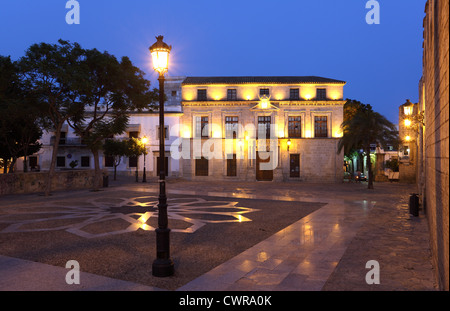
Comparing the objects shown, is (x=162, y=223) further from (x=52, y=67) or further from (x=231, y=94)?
(x=231, y=94)

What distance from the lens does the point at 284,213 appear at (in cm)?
1265

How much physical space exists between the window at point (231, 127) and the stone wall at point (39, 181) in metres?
14.7

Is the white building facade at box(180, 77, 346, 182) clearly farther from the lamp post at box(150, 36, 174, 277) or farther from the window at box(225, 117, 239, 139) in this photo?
the lamp post at box(150, 36, 174, 277)

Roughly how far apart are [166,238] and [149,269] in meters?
0.77

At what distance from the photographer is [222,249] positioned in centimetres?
738

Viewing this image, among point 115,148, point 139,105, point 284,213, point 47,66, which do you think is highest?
point 47,66

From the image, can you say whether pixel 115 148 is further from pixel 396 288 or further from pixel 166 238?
pixel 396 288

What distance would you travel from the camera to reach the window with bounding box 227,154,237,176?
1324 inches

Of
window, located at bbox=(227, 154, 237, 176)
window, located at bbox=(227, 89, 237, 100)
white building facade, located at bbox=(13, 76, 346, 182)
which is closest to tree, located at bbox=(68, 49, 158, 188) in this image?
white building facade, located at bbox=(13, 76, 346, 182)

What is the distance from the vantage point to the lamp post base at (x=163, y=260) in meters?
5.55

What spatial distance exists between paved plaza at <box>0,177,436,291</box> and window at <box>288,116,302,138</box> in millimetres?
20095

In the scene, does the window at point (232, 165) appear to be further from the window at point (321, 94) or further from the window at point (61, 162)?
the window at point (61, 162)

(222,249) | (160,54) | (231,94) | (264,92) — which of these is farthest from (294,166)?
(160,54)

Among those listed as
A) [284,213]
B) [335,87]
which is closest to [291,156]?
[335,87]
